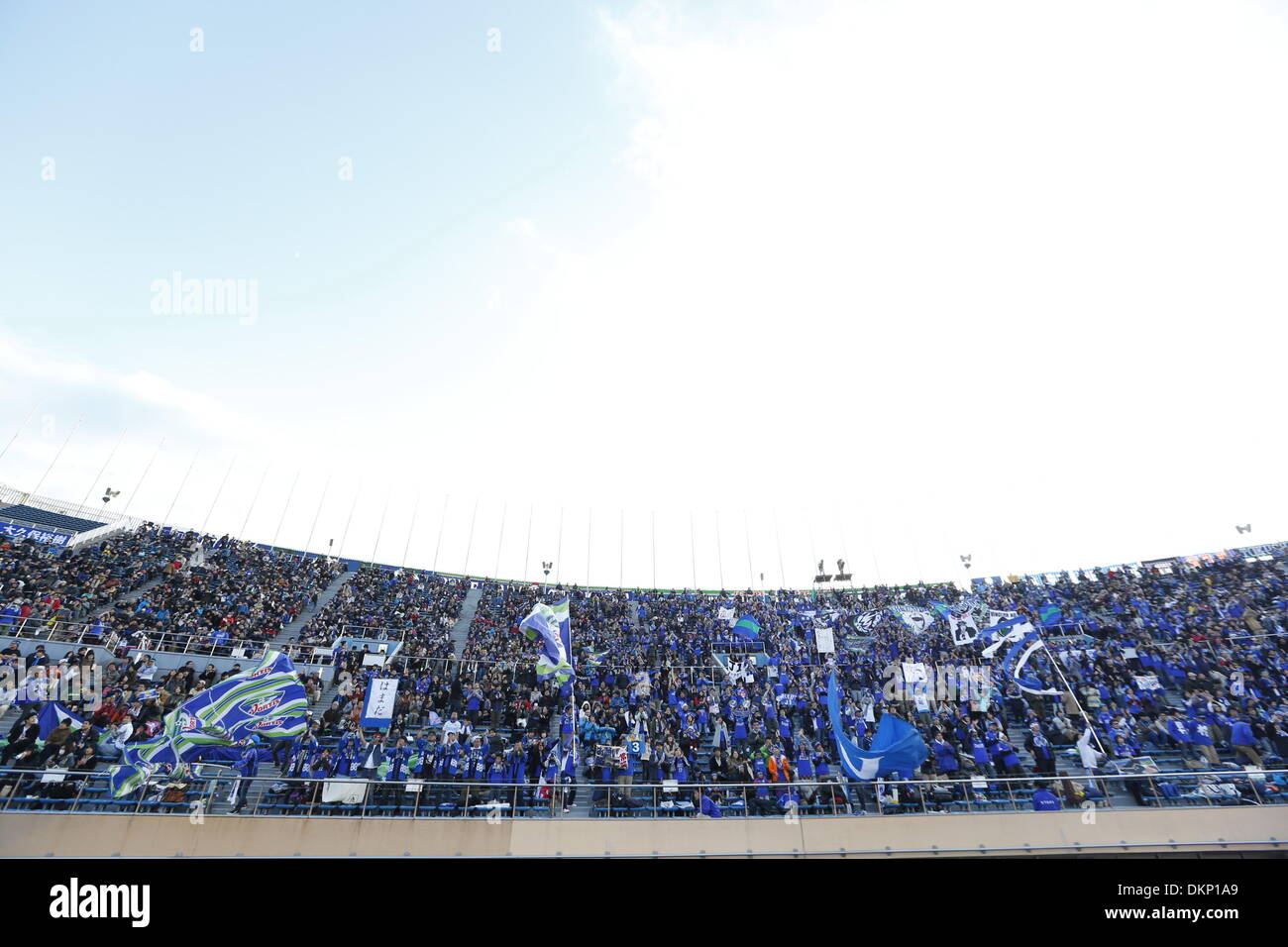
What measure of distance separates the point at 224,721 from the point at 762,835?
43.2 ft

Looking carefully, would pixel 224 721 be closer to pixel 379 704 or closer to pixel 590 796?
pixel 379 704

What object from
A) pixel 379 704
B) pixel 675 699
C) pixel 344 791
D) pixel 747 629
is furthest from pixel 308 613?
pixel 747 629

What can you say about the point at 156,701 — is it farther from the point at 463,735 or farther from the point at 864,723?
the point at 864,723

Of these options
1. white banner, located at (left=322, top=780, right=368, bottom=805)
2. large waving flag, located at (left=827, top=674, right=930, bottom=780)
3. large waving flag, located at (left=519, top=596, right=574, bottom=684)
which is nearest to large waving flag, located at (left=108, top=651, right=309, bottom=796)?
white banner, located at (left=322, top=780, right=368, bottom=805)

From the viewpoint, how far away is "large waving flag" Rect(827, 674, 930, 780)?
1563 centimetres

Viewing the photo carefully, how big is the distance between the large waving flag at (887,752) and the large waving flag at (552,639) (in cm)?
1048

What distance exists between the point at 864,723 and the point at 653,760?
26.2ft

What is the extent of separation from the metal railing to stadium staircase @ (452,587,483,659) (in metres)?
14.6

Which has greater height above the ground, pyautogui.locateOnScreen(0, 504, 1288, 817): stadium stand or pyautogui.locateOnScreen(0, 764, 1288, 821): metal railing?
pyautogui.locateOnScreen(0, 504, 1288, 817): stadium stand

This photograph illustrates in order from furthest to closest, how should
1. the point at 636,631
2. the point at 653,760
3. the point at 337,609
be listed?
the point at 636,631, the point at 337,609, the point at 653,760

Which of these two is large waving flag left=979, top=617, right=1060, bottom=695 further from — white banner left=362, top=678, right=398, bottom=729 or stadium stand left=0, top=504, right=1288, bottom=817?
white banner left=362, top=678, right=398, bottom=729

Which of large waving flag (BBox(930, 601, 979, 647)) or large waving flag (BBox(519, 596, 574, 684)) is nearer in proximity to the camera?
large waving flag (BBox(519, 596, 574, 684))
